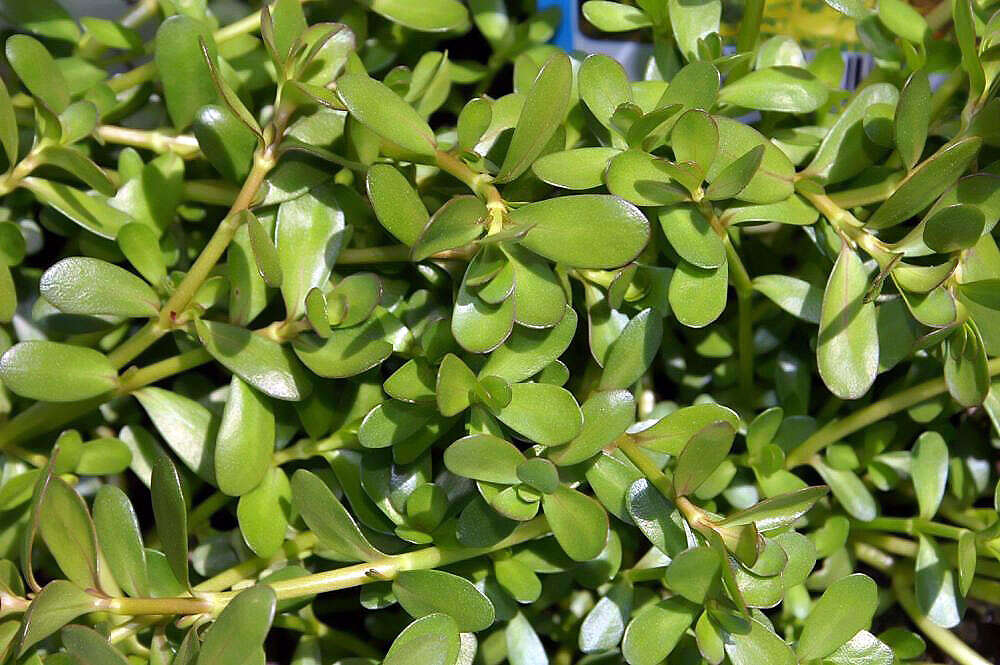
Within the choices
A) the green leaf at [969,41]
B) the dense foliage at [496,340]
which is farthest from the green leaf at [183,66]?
the green leaf at [969,41]

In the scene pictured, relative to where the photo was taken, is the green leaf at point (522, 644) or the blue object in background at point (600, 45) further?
the blue object in background at point (600, 45)

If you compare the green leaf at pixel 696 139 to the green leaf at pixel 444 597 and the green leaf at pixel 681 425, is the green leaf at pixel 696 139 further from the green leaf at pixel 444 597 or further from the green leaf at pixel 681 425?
the green leaf at pixel 444 597

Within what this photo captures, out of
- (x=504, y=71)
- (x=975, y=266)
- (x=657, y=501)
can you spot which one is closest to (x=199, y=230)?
(x=504, y=71)

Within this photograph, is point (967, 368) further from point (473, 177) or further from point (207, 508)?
point (207, 508)

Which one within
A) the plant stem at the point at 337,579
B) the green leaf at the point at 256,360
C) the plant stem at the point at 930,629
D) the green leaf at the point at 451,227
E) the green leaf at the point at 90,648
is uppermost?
the green leaf at the point at 451,227

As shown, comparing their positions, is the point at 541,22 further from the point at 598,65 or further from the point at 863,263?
the point at 863,263

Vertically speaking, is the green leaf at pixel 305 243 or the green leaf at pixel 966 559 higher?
the green leaf at pixel 305 243

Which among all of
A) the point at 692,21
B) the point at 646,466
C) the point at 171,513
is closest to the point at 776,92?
the point at 692,21
